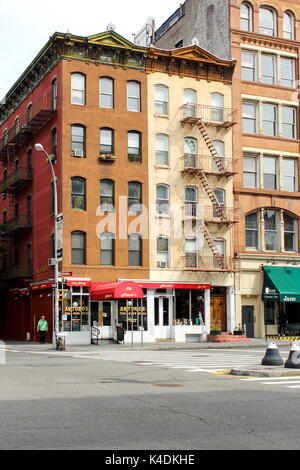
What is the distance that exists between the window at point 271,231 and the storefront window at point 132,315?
1043cm

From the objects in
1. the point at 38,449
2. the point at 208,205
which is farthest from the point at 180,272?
the point at 38,449

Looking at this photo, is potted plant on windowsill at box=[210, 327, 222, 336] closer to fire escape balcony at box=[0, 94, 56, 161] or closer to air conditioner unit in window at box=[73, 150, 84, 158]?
air conditioner unit in window at box=[73, 150, 84, 158]

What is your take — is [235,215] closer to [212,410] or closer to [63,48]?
[63,48]

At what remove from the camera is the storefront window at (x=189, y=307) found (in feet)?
143

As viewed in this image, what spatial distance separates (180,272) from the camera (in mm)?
43531

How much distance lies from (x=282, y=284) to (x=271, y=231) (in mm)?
4023

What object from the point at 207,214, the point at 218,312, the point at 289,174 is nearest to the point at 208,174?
the point at 207,214

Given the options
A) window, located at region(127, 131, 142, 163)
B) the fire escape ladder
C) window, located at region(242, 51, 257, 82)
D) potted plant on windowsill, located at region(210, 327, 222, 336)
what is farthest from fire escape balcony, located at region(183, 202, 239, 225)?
window, located at region(242, 51, 257, 82)

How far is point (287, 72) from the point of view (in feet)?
161

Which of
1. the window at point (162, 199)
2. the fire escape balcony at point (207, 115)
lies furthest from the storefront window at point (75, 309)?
the fire escape balcony at point (207, 115)

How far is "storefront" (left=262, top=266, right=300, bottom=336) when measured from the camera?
146 feet

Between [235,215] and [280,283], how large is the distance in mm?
5398

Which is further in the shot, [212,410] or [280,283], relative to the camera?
[280,283]

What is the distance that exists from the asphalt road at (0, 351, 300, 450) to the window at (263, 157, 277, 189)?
30995 mm
